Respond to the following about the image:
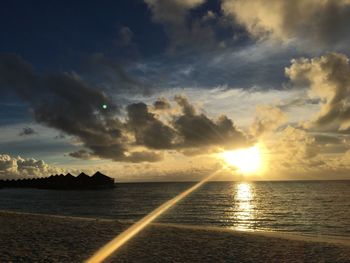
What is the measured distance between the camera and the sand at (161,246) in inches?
645

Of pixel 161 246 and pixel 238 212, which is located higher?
pixel 161 246

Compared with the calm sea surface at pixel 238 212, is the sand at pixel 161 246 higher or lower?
higher

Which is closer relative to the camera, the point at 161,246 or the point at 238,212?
the point at 161,246

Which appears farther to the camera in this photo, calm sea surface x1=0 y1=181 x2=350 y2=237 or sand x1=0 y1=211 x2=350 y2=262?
calm sea surface x1=0 y1=181 x2=350 y2=237

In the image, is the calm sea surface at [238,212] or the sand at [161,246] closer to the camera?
the sand at [161,246]

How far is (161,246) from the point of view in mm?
18984

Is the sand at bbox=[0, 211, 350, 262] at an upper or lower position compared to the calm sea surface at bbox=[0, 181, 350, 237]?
upper

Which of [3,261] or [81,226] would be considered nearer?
[3,261]

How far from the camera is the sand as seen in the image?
16391 millimetres

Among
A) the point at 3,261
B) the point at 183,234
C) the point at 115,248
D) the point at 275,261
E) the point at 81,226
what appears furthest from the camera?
the point at 81,226

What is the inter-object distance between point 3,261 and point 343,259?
47.2 ft

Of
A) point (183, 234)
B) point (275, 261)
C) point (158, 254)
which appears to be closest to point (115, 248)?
point (158, 254)

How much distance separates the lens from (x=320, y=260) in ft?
54.0

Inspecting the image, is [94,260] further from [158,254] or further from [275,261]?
[275,261]
